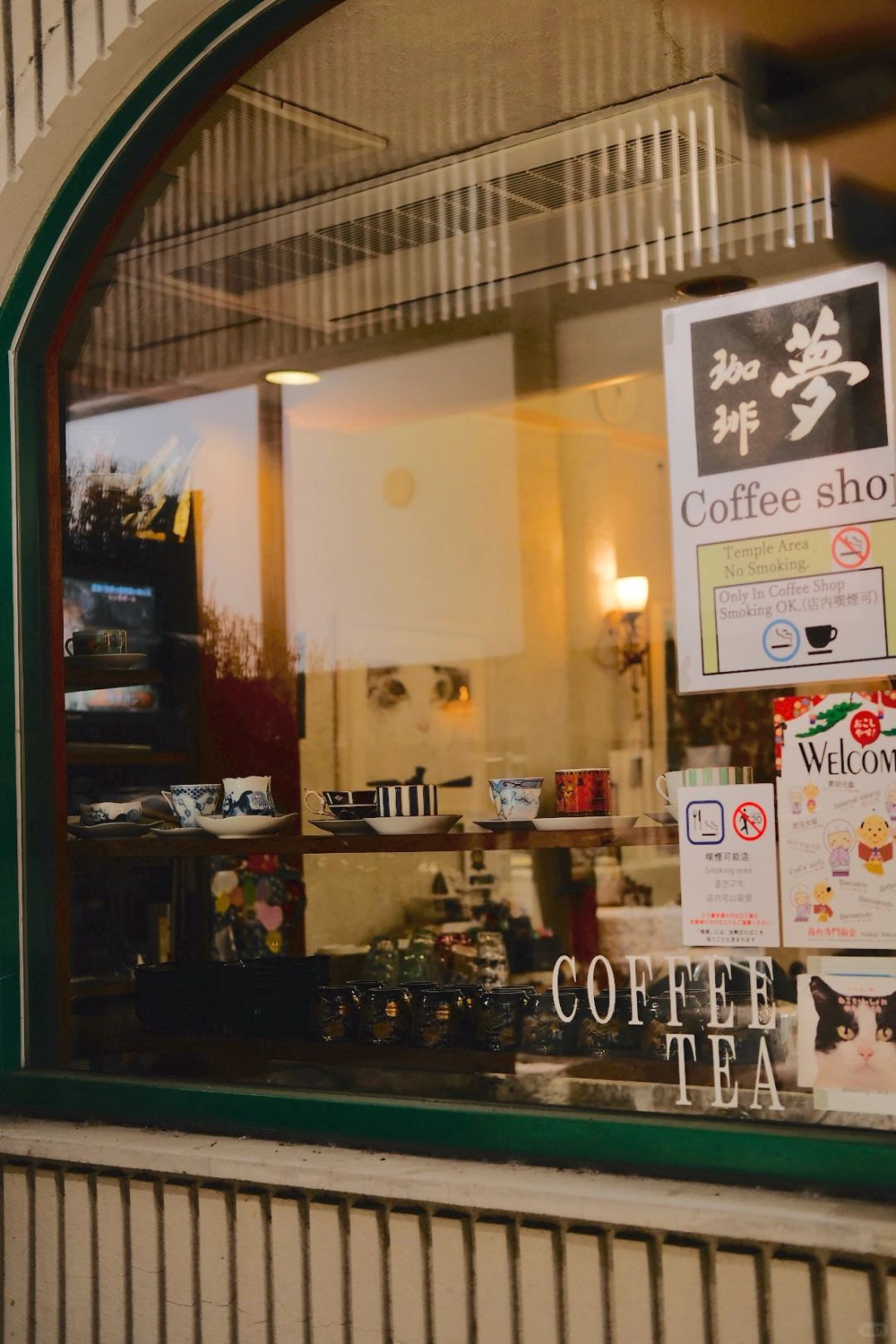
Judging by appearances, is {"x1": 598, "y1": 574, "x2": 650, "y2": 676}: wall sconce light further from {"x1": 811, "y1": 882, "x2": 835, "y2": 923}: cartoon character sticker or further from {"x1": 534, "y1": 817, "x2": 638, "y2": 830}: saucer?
{"x1": 811, "y1": 882, "x2": 835, "y2": 923}: cartoon character sticker

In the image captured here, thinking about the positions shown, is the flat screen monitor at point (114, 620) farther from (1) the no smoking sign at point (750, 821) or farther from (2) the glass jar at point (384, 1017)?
(1) the no smoking sign at point (750, 821)

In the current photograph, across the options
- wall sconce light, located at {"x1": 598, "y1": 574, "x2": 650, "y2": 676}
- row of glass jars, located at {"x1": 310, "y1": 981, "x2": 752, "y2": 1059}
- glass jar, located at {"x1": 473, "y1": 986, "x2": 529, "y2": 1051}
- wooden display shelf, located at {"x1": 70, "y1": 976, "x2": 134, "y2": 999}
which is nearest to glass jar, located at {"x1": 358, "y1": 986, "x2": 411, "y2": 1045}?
row of glass jars, located at {"x1": 310, "y1": 981, "x2": 752, "y2": 1059}

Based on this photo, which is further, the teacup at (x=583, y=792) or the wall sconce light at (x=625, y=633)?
the wall sconce light at (x=625, y=633)

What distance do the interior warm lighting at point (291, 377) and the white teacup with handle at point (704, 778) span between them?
204cm

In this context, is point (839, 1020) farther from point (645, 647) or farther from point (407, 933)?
point (645, 647)

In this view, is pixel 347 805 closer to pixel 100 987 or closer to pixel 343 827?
pixel 343 827

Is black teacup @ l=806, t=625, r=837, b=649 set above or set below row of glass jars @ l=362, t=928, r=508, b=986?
above

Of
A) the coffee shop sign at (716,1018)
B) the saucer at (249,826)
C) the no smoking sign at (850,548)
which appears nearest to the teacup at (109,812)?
the saucer at (249,826)

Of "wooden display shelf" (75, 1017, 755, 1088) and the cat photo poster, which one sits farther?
"wooden display shelf" (75, 1017, 755, 1088)

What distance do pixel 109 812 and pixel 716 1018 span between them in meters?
1.12

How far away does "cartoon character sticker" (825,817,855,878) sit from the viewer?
5.41 feet

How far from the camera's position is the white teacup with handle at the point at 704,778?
1773 mm

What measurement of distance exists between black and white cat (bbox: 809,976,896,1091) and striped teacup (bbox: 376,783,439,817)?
723mm

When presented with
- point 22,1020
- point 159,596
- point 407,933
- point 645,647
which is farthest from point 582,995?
→ point 645,647
